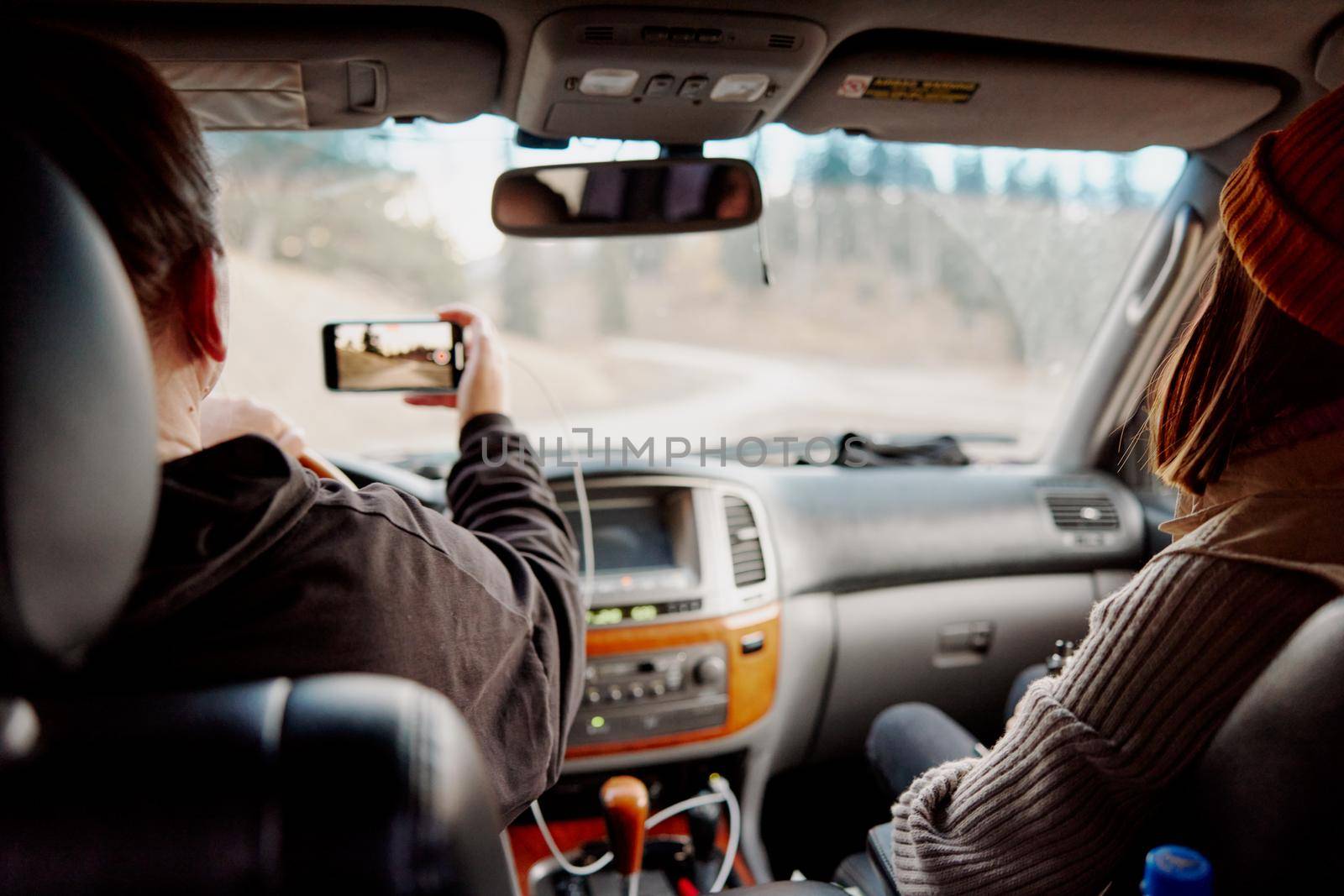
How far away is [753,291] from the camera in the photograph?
12.0 feet

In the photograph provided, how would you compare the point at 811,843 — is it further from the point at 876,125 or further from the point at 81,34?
the point at 81,34

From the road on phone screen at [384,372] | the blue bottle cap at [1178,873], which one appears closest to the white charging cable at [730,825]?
the road on phone screen at [384,372]

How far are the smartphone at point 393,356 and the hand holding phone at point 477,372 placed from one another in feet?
0.07

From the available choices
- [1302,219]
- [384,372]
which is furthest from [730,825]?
[1302,219]

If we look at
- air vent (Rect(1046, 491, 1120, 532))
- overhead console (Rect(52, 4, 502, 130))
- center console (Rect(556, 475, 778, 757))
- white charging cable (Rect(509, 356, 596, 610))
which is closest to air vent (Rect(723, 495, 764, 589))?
center console (Rect(556, 475, 778, 757))

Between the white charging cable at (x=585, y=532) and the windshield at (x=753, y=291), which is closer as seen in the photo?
the white charging cable at (x=585, y=532)

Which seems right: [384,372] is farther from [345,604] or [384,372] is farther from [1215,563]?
[1215,563]

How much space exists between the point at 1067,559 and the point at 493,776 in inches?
97.4

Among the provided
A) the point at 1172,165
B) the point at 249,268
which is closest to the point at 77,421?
the point at 249,268

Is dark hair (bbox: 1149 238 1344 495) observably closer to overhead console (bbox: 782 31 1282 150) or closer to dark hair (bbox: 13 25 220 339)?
overhead console (bbox: 782 31 1282 150)

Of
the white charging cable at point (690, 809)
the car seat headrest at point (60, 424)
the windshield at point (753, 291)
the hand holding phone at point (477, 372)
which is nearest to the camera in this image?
the car seat headrest at point (60, 424)

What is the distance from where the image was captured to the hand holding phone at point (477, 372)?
1856mm

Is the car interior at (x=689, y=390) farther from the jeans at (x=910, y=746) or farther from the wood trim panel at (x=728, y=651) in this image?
the jeans at (x=910, y=746)

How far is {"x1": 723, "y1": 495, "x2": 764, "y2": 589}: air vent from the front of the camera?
2.77 metres
